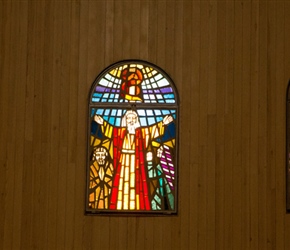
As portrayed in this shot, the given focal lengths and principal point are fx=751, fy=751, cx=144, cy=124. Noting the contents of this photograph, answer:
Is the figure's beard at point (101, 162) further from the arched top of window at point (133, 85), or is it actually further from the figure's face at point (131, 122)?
the arched top of window at point (133, 85)

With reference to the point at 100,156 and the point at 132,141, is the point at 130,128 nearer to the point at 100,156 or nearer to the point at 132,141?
the point at 132,141

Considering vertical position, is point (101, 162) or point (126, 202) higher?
point (101, 162)

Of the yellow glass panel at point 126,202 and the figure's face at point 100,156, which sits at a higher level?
the figure's face at point 100,156

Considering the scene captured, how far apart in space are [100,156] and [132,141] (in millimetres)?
281

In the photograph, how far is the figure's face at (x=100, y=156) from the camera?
5.93m

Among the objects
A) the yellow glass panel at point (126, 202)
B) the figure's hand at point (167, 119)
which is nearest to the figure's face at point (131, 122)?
the figure's hand at point (167, 119)
